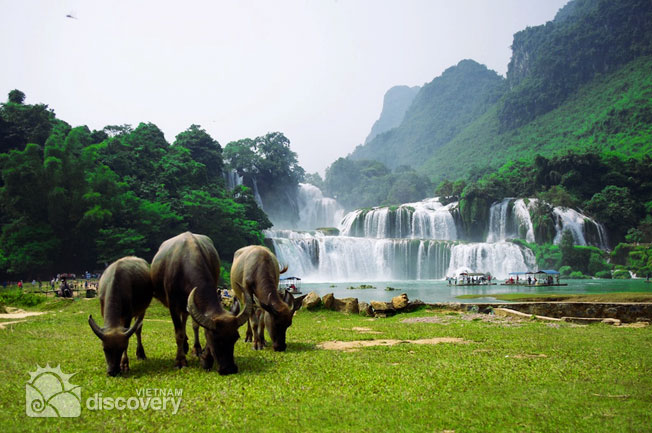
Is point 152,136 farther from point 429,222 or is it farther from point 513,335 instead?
point 513,335

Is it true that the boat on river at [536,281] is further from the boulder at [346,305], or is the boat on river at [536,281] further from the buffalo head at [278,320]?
the buffalo head at [278,320]

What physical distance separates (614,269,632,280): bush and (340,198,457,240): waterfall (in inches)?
806

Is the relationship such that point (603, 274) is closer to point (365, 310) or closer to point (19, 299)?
point (365, 310)

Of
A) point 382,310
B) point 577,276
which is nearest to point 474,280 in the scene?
point 577,276

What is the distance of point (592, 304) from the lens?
15.8m

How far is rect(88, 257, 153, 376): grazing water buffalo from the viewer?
21.5ft

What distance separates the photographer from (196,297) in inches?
283

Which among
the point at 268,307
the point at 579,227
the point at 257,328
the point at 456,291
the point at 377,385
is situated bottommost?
the point at 456,291

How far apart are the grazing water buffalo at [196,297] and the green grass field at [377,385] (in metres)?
0.37

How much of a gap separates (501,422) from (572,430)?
648mm

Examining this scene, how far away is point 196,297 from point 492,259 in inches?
2089

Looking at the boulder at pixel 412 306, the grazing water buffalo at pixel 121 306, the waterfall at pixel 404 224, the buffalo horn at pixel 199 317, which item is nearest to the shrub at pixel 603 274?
the waterfall at pixel 404 224

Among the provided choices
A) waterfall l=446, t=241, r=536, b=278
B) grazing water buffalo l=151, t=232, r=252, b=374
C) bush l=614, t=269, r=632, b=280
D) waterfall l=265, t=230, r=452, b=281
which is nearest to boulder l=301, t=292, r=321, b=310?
grazing water buffalo l=151, t=232, r=252, b=374

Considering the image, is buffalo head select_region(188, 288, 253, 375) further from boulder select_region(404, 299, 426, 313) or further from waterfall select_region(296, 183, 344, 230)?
waterfall select_region(296, 183, 344, 230)
